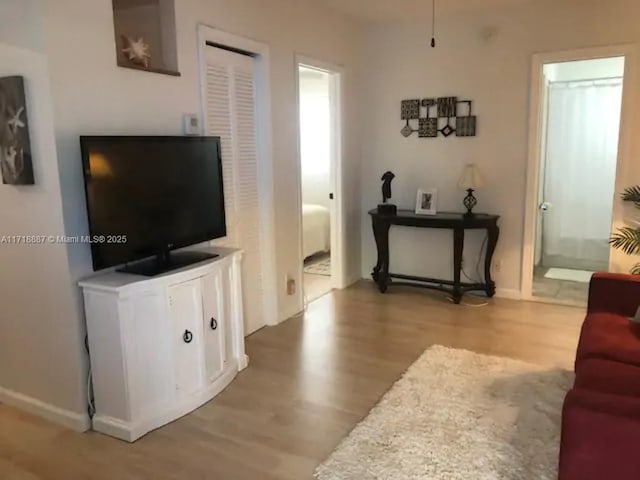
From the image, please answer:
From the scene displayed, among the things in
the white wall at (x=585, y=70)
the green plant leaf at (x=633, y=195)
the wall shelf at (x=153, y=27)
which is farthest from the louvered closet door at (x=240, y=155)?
the white wall at (x=585, y=70)

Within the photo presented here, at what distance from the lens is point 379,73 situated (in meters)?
5.12

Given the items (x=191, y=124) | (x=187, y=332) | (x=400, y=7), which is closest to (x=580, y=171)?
(x=400, y=7)

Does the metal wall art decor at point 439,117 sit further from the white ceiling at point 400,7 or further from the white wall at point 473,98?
the white ceiling at point 400,7

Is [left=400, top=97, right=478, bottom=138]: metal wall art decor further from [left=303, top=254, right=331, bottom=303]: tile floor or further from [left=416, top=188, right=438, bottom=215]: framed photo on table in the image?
[left=303, top=254, right=331, bottom=303]: tile floor

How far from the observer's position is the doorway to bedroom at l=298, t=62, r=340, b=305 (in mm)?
5020

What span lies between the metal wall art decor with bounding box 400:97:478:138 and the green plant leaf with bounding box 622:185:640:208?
135 cm

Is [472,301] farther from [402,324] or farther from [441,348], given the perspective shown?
[441,348]

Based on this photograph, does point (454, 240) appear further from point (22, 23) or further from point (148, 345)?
point (22, 23)

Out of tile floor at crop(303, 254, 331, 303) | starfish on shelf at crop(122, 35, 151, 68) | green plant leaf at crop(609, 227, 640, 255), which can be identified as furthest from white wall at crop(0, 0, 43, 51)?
green plant leaf at crop(609, 227, 640, 255)

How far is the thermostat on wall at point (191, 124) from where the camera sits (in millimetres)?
3102

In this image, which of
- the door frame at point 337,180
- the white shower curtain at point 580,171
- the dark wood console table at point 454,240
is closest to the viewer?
the dark wood console table at point 454,240

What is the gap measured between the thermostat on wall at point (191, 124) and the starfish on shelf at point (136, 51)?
37 centimetres

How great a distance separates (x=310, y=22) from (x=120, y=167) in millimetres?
2451

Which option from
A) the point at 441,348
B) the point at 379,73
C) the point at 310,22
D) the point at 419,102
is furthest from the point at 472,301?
the point at 310,22
